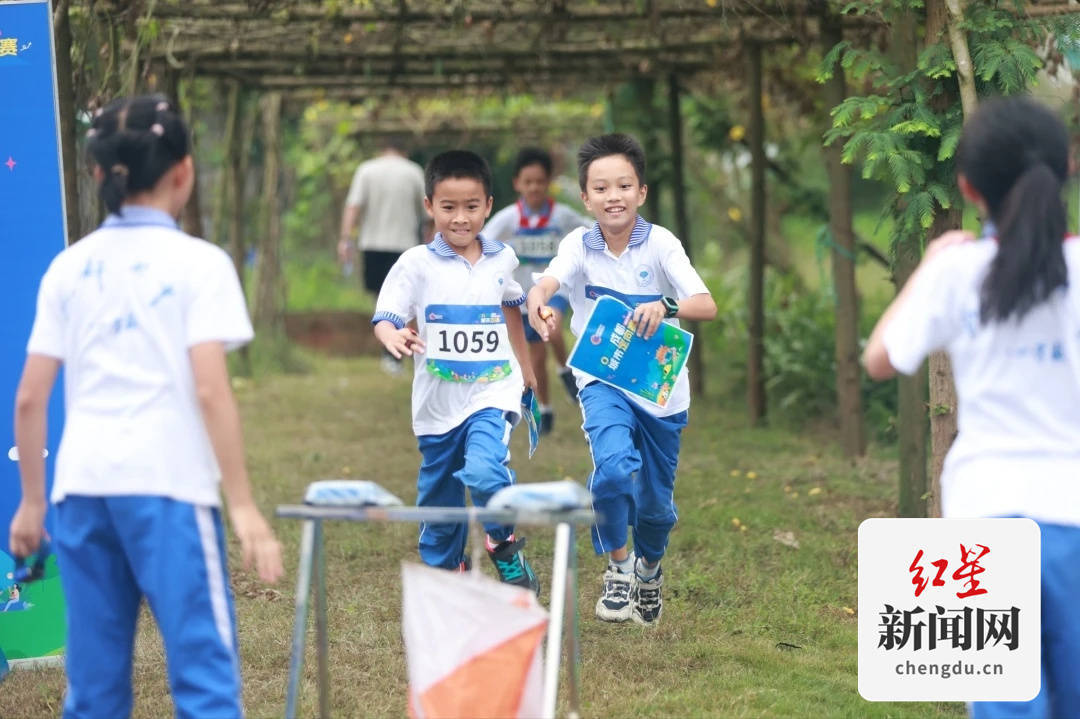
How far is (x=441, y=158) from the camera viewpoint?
4879 millimetres

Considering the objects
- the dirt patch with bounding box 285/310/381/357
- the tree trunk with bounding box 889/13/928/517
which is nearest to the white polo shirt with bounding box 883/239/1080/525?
the tree trunk with bounding box 889/13/928/517

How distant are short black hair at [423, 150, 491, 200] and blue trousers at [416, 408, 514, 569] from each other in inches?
32.7

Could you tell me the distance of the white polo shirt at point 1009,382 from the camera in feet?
8.97

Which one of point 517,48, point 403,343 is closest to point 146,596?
point 403,343

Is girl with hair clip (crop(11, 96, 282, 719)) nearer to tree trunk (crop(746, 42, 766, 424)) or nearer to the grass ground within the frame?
the grass ground

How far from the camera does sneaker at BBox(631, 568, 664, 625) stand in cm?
507

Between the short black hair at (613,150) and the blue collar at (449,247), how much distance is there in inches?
15.7

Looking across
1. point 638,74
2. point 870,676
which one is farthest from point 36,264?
point 638,74

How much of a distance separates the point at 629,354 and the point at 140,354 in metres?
2.17

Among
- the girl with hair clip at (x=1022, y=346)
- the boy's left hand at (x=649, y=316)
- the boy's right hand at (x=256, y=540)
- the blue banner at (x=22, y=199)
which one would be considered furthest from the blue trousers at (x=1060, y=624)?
the blue banner at (x=22, y=199)

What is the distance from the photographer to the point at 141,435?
116 inches

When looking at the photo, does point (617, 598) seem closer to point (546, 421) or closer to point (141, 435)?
point (141, 435)

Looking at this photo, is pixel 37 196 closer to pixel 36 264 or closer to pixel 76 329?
pixel 36 264

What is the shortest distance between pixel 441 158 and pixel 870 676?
2.27 meters
